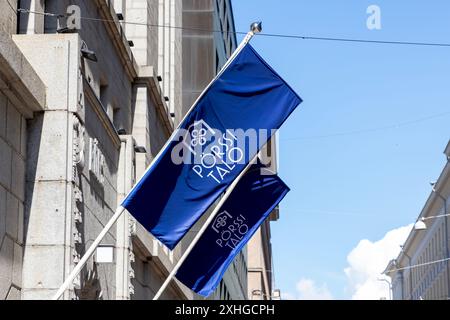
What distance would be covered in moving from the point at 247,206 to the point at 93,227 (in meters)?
2.83

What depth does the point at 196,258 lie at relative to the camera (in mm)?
18844

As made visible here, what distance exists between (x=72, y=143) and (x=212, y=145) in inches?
91.6

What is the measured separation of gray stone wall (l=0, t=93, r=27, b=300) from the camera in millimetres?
15023

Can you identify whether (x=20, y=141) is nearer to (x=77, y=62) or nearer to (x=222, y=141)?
(x=77, y=62)

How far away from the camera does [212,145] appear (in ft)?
51.5

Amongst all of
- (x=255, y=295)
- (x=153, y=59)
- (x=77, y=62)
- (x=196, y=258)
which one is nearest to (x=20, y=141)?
(x=77, y=62)

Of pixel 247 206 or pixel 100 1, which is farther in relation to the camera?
pixel 100 1

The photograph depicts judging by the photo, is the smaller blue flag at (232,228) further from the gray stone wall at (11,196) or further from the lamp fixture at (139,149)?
the lamp fixture at (139,149)

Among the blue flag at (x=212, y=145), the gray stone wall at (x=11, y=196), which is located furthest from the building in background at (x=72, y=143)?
the blue flag at (x=212, y=145)

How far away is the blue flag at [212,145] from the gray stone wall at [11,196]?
1739 millimetres

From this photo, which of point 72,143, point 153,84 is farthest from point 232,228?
point 153,84
